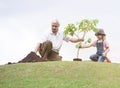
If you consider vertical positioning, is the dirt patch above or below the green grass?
above

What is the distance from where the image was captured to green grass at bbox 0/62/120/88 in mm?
14828

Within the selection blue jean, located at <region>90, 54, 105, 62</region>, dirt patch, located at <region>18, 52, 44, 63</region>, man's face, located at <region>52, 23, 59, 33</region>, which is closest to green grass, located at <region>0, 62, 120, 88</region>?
dirt patch, located at <region>18, 52, 44, 63</region>

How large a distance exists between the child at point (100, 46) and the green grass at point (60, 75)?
1357 mm

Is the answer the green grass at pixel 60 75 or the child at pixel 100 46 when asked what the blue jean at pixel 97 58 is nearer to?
the child at pixel 100 46

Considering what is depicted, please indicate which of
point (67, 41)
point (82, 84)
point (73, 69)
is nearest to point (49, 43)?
point (67, 41)

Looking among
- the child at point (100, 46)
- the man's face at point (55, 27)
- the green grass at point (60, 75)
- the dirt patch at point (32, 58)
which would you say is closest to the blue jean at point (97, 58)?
the child at point (100, 46)

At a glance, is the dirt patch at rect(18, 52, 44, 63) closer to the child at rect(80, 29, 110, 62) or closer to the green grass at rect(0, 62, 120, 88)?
the green grass at rect(0, 62, 120, 88)

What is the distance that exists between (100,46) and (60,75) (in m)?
Answer: 3.79

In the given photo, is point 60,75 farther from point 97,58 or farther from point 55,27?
point 97,58

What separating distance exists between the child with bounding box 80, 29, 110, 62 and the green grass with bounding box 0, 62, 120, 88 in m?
1.36

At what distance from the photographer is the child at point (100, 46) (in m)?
19.3

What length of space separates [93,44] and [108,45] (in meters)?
0.67

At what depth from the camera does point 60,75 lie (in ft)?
53.1

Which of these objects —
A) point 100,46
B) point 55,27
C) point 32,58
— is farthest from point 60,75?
point 100,46
